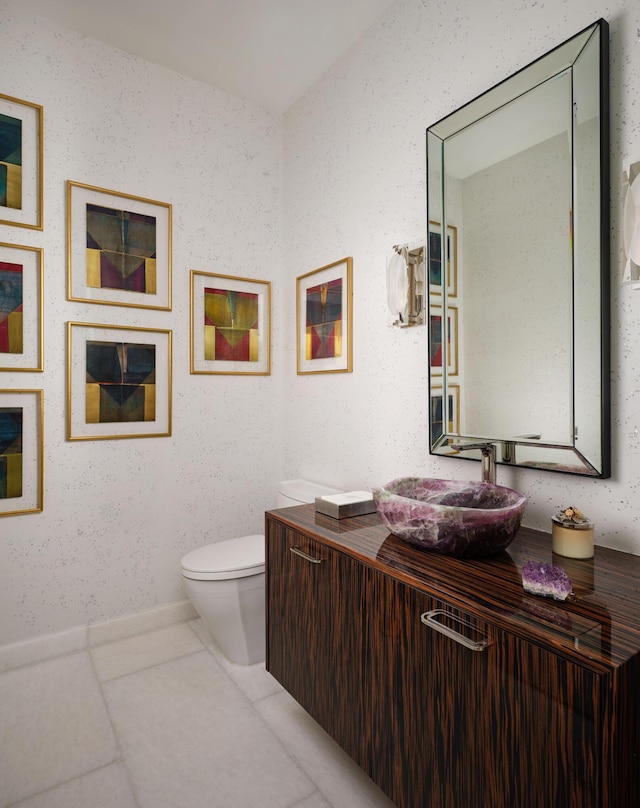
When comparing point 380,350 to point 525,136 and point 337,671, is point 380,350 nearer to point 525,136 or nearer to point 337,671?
point 525,136

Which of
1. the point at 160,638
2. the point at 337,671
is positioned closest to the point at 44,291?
the point at 160,638

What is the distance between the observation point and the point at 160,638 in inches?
85.6

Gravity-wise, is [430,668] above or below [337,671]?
above

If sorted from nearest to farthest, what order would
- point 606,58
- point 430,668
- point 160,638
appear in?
point 430,668, point 606,58, point 160,638

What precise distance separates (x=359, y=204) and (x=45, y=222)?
1.33m

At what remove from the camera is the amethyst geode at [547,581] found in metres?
0.90

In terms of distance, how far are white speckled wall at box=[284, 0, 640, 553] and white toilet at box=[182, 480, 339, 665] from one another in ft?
1.88

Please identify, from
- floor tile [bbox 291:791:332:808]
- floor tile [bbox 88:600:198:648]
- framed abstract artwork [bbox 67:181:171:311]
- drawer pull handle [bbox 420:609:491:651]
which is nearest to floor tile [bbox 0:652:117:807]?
floor tile [bbox 88:600:198:648]

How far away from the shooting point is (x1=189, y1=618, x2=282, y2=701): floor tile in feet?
5.97

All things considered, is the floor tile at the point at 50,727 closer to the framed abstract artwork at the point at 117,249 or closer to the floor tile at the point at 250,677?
the floor tile at the point at 250,677

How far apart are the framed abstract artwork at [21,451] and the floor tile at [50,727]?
2.14 feet

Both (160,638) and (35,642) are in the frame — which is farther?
(160,638)

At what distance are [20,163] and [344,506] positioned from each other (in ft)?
6.24

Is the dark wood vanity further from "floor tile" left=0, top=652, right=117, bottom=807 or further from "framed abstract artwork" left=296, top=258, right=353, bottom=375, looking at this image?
"framed abstract artwork" left=296, top=258, right=353, bottom=375
